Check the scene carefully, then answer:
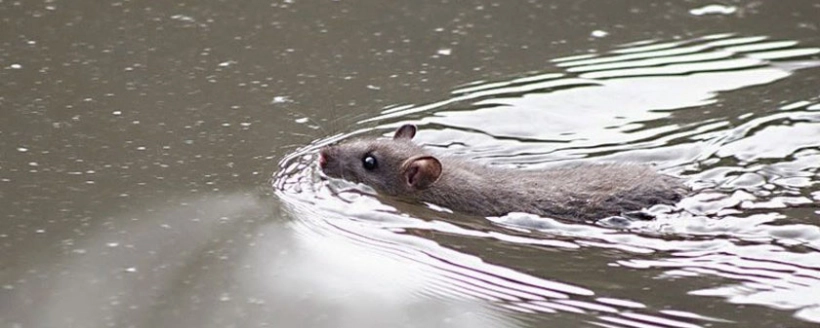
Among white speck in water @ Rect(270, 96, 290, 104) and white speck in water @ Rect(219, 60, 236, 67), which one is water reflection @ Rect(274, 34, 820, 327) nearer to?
white speck in water @ Rect(270, 96, 290, 104)

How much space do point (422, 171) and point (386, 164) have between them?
215 millimetres

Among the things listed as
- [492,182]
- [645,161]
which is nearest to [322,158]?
[492,182]

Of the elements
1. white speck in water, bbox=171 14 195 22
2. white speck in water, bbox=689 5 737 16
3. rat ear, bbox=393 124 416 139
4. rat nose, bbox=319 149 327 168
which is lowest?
rat nose, bbox=319 149 327 168

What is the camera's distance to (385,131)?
594 centimetres

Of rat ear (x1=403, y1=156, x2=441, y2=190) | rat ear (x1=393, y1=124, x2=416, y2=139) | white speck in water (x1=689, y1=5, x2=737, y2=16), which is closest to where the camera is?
rat ear (x1=403, y1=156, x2=441, y2=190)

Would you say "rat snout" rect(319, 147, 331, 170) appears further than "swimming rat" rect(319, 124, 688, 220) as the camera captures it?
Yes

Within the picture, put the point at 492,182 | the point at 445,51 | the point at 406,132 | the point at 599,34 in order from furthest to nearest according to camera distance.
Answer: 1. the point at 599,34
2. the point at 445,51
3. the point at 406,132
4. the point at 492,182

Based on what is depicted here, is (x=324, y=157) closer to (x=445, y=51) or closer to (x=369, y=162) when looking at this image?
(x=369, y=162)

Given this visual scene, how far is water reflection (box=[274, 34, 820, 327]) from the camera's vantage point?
4.33m

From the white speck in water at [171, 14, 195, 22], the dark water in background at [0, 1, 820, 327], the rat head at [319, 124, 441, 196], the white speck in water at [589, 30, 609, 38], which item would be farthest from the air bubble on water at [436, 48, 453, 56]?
the white speck in water at [171, 14, 195, 22]

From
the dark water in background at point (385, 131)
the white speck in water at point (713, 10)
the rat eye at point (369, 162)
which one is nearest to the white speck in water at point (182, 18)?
the dark water in background at point (385, 131)

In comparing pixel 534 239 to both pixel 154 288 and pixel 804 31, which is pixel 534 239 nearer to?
pixel 154 288

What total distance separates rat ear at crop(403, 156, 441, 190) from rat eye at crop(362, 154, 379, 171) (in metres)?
0.16

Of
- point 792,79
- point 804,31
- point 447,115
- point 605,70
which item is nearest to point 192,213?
point 447,115
